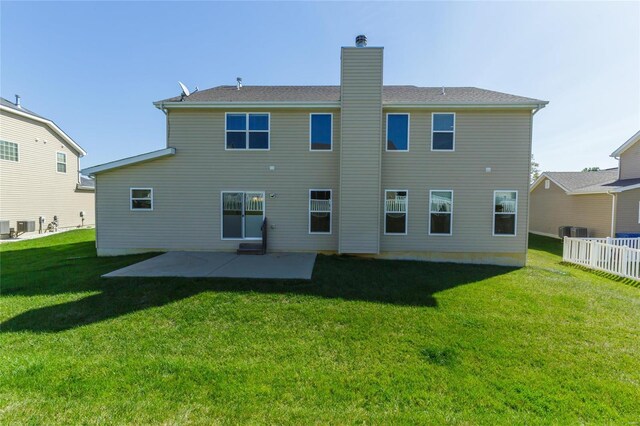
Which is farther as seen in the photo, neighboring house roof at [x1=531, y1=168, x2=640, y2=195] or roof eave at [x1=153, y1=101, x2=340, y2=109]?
neighboring house roof at [x1=531, y1=168, x2=640, y2=195]

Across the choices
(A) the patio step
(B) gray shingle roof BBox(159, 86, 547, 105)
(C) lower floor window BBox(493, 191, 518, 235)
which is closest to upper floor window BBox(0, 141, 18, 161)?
(B) gray shingle roof BBox(159, 86, 547, 105)

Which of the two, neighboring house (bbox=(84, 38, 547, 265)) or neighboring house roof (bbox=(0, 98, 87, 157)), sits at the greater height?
neighboring house roof (bbox=(0, 98, 87, 157))

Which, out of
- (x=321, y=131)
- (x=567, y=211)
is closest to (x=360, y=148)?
(x=321, y=131)

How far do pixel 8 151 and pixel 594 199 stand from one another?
31356 millimetres

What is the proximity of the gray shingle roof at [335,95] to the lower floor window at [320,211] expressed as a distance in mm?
3302

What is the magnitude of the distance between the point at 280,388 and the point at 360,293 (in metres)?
3.17

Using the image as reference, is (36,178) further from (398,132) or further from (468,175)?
(468,175)

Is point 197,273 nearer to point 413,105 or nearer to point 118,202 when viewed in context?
point 118,202

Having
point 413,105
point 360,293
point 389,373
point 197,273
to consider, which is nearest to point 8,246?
point 197,273

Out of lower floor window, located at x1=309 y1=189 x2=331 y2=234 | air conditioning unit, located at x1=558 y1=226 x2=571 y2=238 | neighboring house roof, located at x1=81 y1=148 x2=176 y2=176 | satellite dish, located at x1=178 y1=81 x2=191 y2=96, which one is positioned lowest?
air conditioning unit, located at x1=558 y1=226 x2=571 y2=238

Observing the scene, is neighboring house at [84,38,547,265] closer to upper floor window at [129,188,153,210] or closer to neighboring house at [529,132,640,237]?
upper floor window at [129,188,153,210]

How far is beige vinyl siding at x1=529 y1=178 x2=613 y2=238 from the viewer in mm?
13961

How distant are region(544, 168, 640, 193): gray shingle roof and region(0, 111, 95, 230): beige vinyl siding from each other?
3078cm

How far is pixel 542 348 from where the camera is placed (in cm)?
403
